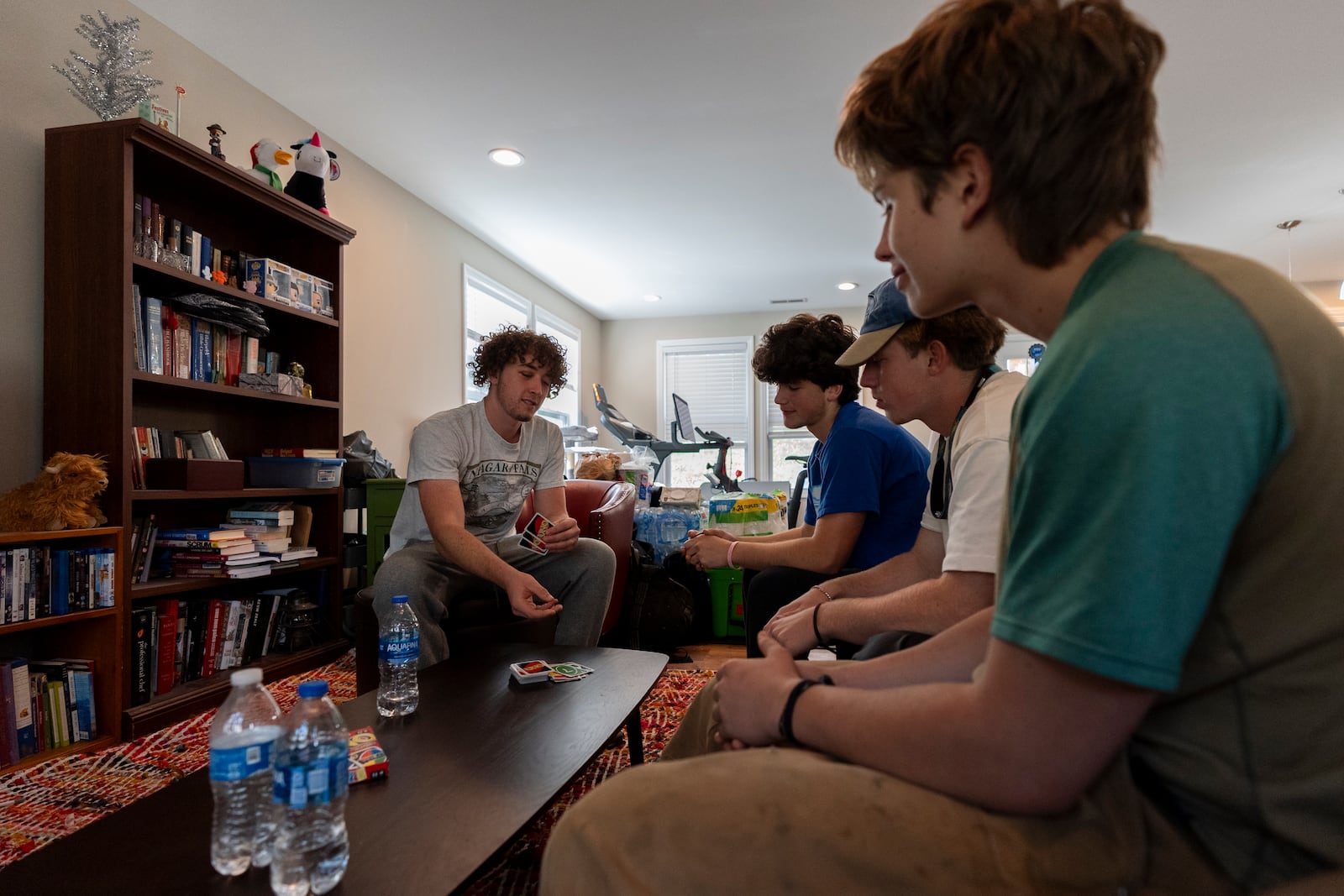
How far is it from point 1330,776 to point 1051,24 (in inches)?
23.5

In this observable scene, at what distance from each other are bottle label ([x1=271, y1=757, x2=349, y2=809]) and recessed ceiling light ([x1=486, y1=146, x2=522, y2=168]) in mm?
3423

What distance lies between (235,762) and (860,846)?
0.67m

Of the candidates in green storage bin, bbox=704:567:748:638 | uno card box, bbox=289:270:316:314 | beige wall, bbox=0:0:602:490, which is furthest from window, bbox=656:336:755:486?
uno card box, bbox=289:270:316:314

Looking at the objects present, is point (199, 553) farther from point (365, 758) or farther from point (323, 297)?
point (365, 758)

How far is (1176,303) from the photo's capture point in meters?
0.51

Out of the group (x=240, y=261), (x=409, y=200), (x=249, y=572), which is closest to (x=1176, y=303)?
(x=249, y=572)

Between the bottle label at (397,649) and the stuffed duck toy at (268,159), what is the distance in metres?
2.26

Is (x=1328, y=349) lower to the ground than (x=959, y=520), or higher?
higher

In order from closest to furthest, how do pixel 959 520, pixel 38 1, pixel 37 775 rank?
pixel 959 520 < pixel 37 775 < pixel 38 1

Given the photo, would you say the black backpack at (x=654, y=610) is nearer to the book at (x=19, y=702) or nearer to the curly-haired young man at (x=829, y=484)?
the curly-haired young man at (x=829, y=484)

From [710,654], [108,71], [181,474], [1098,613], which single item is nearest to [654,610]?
[710,654]

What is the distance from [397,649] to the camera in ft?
4.56

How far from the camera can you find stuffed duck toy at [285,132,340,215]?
3014mm

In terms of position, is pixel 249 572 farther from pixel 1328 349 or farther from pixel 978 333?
pixel 1328 349
